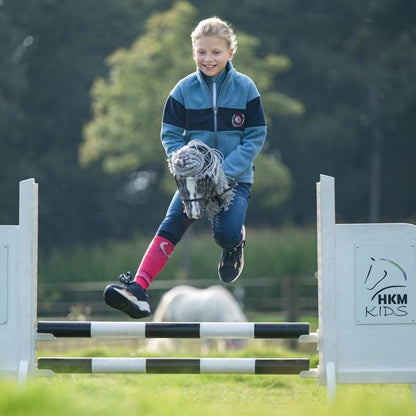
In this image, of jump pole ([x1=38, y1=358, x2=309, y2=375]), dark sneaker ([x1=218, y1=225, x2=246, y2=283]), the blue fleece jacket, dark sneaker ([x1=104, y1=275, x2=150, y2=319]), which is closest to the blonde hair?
the blue fleece jacket

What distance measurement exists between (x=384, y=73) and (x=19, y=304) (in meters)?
27.4

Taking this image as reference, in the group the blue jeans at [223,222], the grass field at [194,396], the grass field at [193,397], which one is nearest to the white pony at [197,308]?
the grass field at [194,396]

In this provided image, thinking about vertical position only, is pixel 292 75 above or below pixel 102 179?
above

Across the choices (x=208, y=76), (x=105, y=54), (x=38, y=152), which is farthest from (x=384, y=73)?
(x=208, y=76)

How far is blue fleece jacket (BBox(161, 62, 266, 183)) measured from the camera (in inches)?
188

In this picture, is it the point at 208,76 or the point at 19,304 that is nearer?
the point at 19,304

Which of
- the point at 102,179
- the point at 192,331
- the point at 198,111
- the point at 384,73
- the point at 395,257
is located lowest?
the point at 192,331

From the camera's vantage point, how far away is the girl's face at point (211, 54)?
476 centimetres

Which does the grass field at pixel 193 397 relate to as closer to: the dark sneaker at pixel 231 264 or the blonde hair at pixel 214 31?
the dark sneaker at pixel 231 264

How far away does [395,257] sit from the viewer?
4.38 m

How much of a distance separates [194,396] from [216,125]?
4.95 ft

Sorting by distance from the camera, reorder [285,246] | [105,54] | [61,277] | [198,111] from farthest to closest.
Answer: [105,54] → [61,277] → [285,246] → [198,111]

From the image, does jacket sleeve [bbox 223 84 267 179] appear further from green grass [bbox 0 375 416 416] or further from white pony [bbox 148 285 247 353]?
white pony [bbox 148 285 247 353]

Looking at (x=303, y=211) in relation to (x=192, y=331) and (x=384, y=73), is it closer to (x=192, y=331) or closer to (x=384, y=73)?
(x=384, y=73)
